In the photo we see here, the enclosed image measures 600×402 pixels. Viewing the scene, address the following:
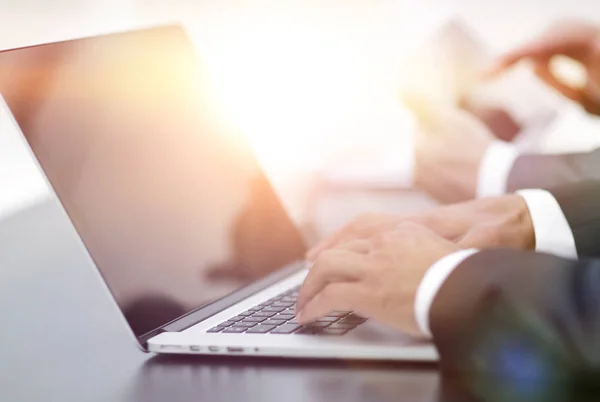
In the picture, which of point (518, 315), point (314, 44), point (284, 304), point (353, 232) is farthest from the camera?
point (314, 44)

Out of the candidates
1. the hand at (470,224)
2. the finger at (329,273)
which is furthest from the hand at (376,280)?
the hand at (470,224)

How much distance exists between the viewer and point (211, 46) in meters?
2.03

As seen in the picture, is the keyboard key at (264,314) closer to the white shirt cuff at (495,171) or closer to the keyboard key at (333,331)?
the keyboard key at (333,331)

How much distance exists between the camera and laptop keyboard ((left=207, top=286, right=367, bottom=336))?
0.71 meters

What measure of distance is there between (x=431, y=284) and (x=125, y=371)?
26cm

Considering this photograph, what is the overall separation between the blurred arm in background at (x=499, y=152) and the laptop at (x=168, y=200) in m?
0.35

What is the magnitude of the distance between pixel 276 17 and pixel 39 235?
3.27ft

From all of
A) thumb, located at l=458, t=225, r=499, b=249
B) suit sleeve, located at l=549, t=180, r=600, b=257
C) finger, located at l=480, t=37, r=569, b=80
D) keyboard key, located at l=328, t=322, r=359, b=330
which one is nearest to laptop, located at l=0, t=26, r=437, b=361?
keyboard key, located at l=328, t=322, r=359, b=330

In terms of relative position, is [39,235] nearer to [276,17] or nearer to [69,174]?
[69,174]

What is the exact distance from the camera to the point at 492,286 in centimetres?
61

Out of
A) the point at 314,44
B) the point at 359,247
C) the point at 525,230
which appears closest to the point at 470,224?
the point at 525,230

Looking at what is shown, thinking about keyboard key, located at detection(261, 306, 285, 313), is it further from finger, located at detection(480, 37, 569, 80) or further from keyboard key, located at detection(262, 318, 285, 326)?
finger, located at detection(480, 37, 569, 80)

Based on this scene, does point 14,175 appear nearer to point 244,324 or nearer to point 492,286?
point 244,324

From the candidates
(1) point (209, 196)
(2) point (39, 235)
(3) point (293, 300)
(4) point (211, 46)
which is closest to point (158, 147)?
(1) point (209, 196)
